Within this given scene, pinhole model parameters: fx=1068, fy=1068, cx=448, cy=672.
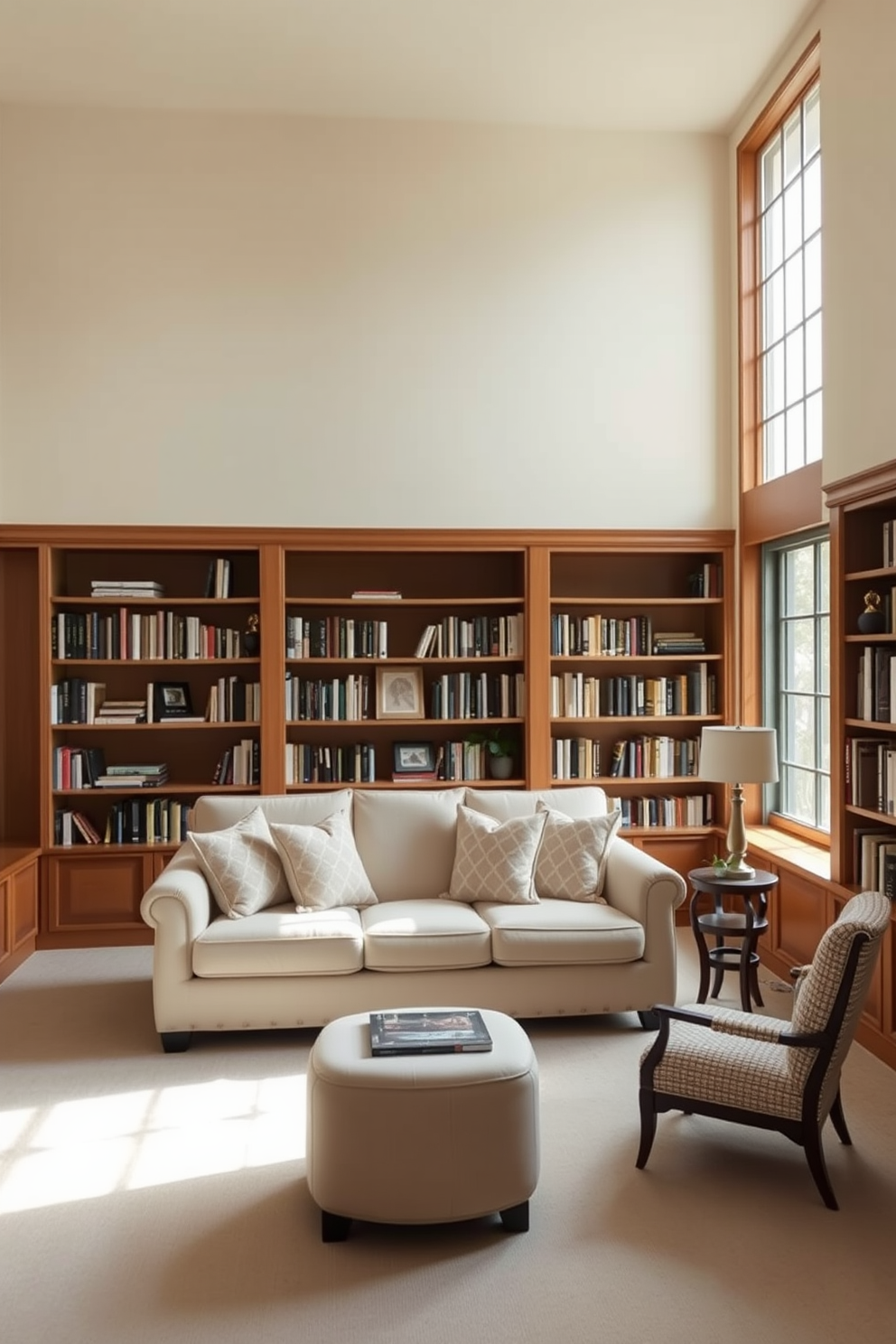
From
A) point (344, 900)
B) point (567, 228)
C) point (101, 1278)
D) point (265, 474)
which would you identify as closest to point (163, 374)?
point (265, 474)

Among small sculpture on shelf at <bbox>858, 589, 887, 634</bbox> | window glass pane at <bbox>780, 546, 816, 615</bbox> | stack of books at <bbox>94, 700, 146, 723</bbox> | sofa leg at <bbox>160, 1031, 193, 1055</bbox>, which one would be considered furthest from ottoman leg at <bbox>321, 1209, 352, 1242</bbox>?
window glass pane at <bbox>780, 546, 816, 615</bbox>

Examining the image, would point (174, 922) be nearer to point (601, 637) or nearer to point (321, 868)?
point (321, 868)

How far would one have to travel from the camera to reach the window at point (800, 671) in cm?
557

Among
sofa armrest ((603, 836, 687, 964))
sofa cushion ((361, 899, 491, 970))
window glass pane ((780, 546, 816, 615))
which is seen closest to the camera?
sofa cushion ((361, 899, 491, 970))

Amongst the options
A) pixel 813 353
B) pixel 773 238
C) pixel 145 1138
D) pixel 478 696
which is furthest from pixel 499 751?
pixel 773 238

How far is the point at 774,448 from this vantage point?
6191mm

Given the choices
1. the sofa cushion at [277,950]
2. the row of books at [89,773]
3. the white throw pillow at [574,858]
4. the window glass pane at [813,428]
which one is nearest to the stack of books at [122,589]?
the row of books at [89,773]

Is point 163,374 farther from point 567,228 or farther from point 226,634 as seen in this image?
point 567,228

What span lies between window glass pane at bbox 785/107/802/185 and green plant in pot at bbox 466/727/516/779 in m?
3.51

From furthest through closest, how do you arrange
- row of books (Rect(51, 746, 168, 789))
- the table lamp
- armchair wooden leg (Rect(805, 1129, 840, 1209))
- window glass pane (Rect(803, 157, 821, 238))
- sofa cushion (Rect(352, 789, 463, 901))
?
row of books (Rect(51, 746, 168, 789))
window glass pane (Rect(803, 157, 821, 238))
sofa cushion (Rect(352, 789, 463, 901))
the table lamp
armchair wooden leg (Rect(805, 1129, 840, 1209))

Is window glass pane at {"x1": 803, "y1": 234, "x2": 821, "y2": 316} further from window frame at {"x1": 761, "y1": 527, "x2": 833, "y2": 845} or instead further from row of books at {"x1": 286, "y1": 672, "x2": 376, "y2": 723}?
row of books at {"x1": 286, "y1": 672, "x2": 376, "y2": 723}

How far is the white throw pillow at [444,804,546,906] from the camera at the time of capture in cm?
484

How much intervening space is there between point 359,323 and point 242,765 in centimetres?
267

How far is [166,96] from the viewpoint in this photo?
19.8 feet
